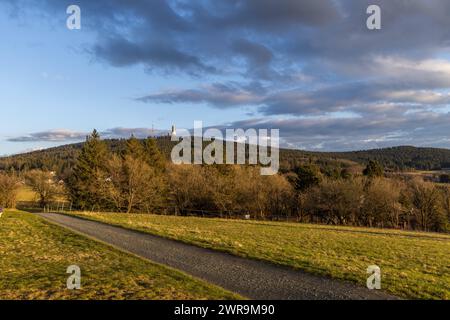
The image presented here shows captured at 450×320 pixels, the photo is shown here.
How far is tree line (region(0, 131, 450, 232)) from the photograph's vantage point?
5856 centimetres

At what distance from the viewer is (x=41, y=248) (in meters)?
17.8

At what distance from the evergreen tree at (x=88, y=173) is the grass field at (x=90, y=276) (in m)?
46.1

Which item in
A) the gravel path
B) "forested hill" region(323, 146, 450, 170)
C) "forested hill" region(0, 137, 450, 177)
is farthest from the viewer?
"forested hill" region(323, 146, 450, 170)

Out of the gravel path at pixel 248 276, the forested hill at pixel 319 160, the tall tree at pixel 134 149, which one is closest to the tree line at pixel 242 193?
the tall tree at pixel 134 149

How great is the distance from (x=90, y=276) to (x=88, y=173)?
5580cm

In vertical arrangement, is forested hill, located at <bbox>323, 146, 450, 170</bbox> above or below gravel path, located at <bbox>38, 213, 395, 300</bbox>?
above

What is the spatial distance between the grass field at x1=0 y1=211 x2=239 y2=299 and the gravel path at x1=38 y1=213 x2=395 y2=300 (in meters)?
0.83

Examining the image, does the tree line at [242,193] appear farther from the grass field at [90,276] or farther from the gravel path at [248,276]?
the gravel path at [248,276]

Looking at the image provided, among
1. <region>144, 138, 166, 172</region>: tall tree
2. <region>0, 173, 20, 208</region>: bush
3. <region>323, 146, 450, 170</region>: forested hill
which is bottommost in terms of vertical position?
<region>0, 173, 20, 208</region>: bush

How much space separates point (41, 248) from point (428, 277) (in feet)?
56.3

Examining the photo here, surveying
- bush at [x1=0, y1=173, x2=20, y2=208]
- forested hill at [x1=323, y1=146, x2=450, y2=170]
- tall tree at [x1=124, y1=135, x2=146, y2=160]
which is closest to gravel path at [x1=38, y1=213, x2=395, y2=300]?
tall tree at [x1=124, y1=135, x2=146, y2=160]

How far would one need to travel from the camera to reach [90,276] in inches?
456

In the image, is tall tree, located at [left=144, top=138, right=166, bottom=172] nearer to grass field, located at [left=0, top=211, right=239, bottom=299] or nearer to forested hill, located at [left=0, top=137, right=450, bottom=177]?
grass field, located at [left=0, top=211, right=239, bottom=299]
